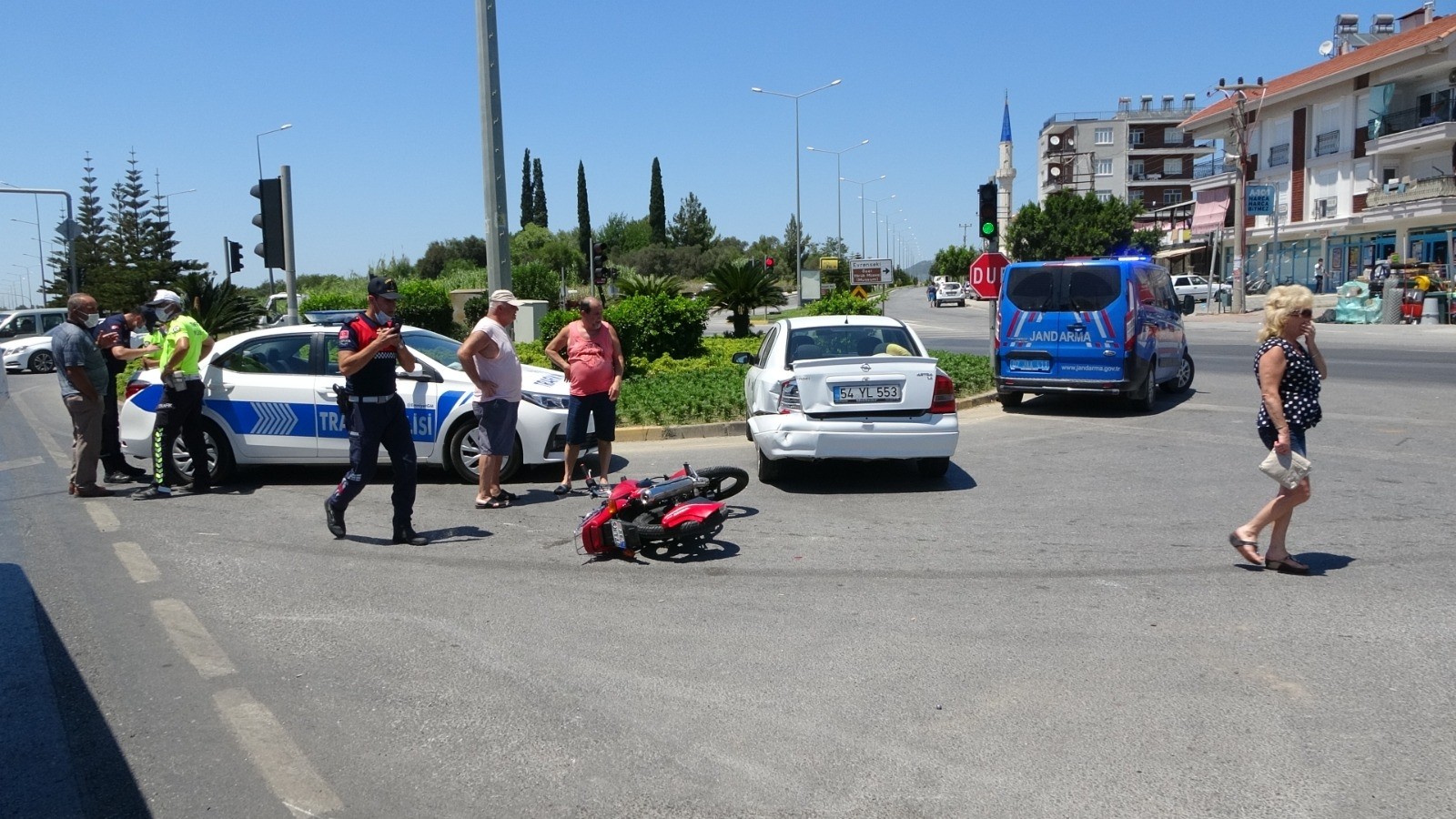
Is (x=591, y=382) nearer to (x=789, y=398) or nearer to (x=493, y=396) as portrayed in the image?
(x=493, y=396)

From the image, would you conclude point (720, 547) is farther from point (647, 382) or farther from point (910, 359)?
point (647, 382)

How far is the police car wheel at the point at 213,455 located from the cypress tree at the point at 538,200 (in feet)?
298

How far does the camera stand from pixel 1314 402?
636cm

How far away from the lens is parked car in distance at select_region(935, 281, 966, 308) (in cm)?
7275

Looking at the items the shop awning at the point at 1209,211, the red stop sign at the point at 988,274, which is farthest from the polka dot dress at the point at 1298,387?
the shop awning at the point at 1209,211

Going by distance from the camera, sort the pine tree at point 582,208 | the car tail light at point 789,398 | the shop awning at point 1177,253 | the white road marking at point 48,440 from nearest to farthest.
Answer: the car tail light at point 789,398, the white road marking at point 48,440, the shop awning at point 1177,253, the pine tree at point 582,208

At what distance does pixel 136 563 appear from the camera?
285 inches

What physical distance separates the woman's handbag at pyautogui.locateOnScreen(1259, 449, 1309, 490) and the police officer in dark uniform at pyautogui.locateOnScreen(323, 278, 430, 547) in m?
5.25

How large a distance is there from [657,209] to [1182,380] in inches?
3374

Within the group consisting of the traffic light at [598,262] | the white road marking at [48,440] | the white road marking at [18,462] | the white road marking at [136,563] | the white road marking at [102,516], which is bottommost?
the white road marking at [48,440]

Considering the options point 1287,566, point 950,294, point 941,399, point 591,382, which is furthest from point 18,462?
point 950,294

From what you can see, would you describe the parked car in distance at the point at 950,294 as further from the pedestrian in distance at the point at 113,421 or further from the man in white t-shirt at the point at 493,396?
the man in white t-shirt at the point at 493,396

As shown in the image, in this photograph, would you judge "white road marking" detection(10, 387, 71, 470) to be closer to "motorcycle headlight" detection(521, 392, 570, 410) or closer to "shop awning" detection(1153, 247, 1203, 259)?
"motorcycle headlight" detection(521, 392, 570, 410)

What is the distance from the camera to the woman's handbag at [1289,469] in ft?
20.4
